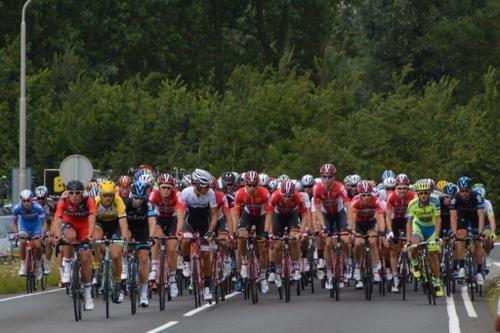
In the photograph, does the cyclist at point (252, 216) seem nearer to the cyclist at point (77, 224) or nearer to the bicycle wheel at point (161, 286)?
the bicycle wheel at point (161, 286)

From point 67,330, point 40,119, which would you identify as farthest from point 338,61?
point 67,330

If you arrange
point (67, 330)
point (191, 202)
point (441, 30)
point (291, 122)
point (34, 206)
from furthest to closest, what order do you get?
point (441, 30)
point (291, 122)
point (34, 206)
point (191, 202)
point (67, 330)

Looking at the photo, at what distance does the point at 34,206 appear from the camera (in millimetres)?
27641

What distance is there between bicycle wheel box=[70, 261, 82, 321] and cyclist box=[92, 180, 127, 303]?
0.74 m

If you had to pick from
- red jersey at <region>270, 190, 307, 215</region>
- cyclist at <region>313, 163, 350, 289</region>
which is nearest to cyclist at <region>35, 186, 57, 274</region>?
red jersey at <region>270, 190, 307, 215</region>

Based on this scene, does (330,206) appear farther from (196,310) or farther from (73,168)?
(73,168)

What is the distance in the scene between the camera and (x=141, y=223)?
20641mm

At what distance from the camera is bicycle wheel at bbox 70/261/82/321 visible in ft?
62.2

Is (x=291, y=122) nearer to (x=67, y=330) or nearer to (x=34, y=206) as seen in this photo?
→ (x=34, y=206)

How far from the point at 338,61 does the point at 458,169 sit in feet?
43.3

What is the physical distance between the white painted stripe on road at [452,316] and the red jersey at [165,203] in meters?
4.24

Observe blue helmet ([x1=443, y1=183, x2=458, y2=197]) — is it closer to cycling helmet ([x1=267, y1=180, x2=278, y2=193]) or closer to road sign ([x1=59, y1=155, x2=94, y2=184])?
cycling helmet ([x1=267, y1=180, x2=278, y2=193])

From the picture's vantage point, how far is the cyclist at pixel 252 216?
74.3ft

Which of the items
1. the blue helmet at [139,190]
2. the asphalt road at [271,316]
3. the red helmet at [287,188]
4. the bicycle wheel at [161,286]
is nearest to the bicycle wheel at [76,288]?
→ the asphalt road at [271,316]
